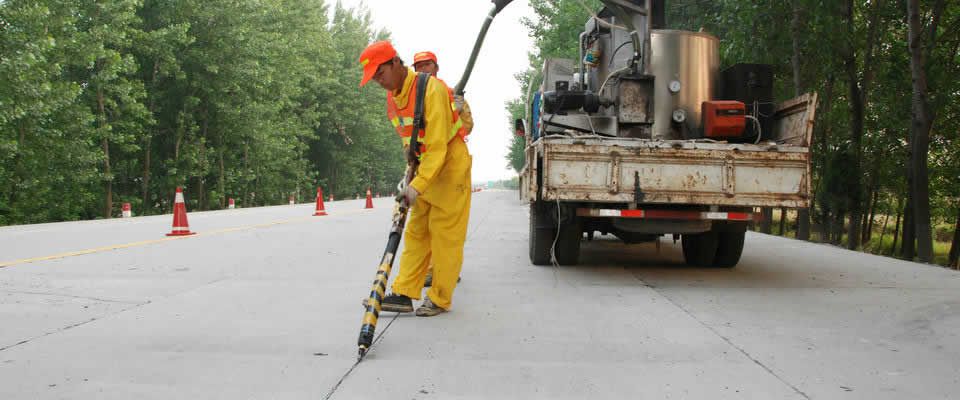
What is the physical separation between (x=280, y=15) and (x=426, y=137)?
30.3m

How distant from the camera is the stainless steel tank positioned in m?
8.12

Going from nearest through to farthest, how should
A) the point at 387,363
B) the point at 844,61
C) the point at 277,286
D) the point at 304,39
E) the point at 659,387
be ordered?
the point at 659,387 → the point at 387,363 → the point at 277,286 → the point at 844,61 → the point at 304,39

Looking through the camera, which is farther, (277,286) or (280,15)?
(280,15)

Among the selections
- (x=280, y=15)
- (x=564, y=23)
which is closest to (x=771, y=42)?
(x=564, y=23)

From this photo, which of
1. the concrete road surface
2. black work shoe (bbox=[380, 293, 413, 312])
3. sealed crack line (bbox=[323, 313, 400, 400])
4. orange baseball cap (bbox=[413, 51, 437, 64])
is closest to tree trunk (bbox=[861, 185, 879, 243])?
the concrete road surface

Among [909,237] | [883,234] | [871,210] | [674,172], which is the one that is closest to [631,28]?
[674,172]

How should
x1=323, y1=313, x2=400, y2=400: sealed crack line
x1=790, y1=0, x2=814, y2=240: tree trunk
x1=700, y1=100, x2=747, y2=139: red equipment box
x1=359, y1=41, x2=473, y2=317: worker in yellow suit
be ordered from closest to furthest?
x1=323, y1=313, x2=400, y2=400: sealed crack line < x1=359, y1=41, x2=473, y2=317: worker in yellow suit < x1=700, y1=100, x2=747, y2=139: red equipment box < x1=790, y1=0, x2=814, y2=240: tree trunk

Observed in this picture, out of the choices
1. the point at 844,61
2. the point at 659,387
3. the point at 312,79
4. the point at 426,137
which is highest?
the point at 312,79

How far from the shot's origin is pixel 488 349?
4262 mm

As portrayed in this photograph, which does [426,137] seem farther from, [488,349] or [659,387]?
[659,387]

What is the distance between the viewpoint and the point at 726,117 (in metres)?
7.66

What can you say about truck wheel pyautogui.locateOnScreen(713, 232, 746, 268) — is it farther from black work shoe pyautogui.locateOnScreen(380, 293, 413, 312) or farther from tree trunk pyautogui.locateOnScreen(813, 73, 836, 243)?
tree trunk pyautogui.locateOnScreen(813, 73, 836, 243)

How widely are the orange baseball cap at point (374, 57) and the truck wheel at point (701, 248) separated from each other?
15.3ft

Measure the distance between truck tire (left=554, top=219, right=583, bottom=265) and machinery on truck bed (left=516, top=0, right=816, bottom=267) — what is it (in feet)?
0.05
